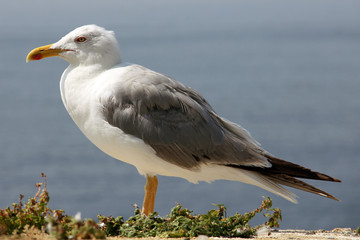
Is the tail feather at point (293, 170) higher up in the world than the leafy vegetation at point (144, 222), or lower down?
higher up

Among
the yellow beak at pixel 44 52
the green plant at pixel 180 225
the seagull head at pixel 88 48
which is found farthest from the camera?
the yellow beak at pixel 44 52

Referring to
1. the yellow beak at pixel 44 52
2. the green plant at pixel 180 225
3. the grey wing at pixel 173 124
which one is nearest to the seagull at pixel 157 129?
the grey wing at pixel 173 124

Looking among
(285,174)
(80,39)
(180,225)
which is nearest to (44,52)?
(80,39)

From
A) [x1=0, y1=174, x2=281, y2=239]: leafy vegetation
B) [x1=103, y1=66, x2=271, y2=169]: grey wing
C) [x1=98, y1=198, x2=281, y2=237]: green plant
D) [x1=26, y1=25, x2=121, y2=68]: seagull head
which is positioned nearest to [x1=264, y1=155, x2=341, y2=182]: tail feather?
[x1=103, y1=66, x2=271, y2=169]: grey wing

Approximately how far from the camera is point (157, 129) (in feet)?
22.5

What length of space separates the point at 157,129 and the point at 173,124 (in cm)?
21

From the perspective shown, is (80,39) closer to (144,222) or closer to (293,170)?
(144,222)

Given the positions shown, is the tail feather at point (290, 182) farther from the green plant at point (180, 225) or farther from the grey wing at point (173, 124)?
the green plant at point (180, 225)

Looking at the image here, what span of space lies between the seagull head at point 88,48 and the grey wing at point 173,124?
59 cm

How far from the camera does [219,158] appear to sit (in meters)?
6.98

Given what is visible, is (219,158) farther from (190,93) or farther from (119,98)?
(119,98)

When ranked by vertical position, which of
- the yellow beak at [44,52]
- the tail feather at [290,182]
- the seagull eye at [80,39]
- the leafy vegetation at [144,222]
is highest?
the seagull eye at [80,39]

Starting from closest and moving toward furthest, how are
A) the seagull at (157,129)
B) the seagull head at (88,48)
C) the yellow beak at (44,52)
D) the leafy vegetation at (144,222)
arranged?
1. the leafy vegetation at (144,222)
2. the seagull at (157,129)
3. the seagull head at (88,48)
4. the yellow beak at (44,52)

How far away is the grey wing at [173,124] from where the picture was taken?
6770 mm
